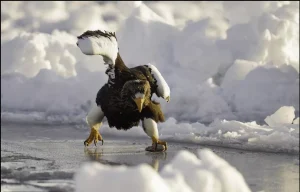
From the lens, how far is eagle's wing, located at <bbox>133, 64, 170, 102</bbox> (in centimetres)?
224

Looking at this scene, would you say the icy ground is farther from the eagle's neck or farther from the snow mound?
the eagle's neck

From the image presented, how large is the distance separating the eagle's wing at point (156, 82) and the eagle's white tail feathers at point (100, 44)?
17 centimetres

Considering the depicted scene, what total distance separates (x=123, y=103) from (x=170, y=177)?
61 centimetres

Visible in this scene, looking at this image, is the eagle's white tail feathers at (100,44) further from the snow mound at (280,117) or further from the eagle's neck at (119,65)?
the snow mound at (280,117)

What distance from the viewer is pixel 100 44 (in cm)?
207

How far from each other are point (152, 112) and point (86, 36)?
460 mm

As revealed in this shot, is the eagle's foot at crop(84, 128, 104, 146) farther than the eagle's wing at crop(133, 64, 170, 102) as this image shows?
Yes

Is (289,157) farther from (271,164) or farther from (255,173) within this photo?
(255,173)

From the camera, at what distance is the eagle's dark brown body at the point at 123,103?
2.13 metres

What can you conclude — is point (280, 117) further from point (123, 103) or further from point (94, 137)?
point (123, 103)

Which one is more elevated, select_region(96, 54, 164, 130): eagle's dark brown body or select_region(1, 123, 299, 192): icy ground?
select_region(96, 54, 164, 130): eagle's dark brown body

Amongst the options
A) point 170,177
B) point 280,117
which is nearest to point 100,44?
point 170,177

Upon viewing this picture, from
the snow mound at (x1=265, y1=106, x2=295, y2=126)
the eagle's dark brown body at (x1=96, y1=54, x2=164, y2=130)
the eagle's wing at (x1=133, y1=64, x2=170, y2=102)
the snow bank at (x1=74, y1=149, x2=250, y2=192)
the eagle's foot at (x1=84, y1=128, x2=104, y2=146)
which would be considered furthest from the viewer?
the snow mound at (x1=265, y1=106, x2=295, y2=126)

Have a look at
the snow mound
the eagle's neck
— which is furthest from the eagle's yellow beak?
the snow mound
